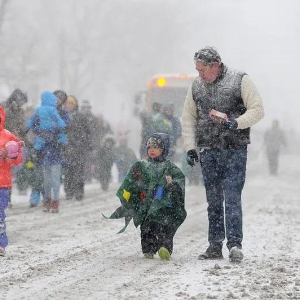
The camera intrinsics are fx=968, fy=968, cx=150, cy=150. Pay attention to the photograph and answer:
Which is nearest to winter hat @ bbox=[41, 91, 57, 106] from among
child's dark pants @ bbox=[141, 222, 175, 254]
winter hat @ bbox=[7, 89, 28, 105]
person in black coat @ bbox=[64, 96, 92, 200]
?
winter hat @ bbox=[7, 89, 28, 105]

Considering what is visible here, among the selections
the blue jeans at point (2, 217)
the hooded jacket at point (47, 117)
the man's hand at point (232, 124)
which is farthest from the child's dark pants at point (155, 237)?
the hooded jacket at point (47, 117)

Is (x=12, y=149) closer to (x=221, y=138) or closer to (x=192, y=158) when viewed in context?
(x=192, y=158)

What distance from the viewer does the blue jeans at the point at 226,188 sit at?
7742 mm

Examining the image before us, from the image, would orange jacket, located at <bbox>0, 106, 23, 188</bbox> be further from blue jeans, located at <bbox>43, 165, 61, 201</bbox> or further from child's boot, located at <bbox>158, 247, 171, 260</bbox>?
blue jeans, located at <bbox>43, 165, 61, 201</bbox>

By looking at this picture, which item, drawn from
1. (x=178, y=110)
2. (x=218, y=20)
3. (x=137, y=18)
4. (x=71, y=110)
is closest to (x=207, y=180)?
(x=71, y=110)

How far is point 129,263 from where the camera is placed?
25.0 feet

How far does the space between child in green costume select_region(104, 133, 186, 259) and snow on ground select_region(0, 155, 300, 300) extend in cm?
21

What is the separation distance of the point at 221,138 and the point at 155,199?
74cm

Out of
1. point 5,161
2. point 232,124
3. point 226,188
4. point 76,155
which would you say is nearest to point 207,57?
point 232,124

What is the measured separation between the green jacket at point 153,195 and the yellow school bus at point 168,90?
17.7m

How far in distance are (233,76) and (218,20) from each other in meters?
62.0

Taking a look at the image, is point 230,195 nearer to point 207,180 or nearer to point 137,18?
point 207,180

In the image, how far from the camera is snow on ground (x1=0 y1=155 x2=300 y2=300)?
6.08m

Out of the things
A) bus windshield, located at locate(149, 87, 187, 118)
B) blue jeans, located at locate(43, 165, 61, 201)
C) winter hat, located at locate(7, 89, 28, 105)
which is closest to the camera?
winter hat, located at locate(7, 89, 28, 105)
